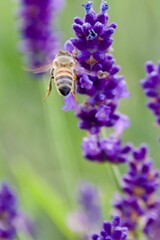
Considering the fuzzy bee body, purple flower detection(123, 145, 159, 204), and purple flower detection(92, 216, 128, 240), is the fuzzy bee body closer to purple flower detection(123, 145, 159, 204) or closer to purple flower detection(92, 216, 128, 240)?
purple flower detection(123, 145, 159, 204)

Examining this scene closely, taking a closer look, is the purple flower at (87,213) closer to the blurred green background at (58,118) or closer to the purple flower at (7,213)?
the blurred green background at (58,118)

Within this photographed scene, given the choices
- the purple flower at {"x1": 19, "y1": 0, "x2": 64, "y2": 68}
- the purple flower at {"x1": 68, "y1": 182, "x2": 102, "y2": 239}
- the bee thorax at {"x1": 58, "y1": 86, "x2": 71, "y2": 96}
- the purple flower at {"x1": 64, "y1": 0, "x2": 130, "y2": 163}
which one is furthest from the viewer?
the purple flower at {"x1": 19, "y1": 0, "x2": 64, "y2": 68}

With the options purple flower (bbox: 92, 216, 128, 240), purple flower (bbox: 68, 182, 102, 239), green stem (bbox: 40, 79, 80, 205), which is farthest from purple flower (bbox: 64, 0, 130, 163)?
green stem (bbox: 40, 79, 80, 205)

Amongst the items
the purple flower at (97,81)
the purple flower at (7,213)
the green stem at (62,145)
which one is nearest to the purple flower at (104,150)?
the purple flower at (97,81)

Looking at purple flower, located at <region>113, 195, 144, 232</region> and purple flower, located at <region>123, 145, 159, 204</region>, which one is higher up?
purple flower, located at <region>123, 145, 159, 204</region>

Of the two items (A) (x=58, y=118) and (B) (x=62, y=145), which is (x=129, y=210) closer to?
(B) (x=62, y=145)

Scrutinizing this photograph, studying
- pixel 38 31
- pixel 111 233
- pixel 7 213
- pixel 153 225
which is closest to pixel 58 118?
pixel 38 31

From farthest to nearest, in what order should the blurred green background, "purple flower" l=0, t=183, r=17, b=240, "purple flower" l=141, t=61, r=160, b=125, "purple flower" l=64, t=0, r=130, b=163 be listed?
the blurred green background < "purple flower" l=0, t=183, r=17, b=240 < "purple flower" l=141, t=61, r=160, b=125 < "purple flower" l=64, t=0, r=130, b=163
